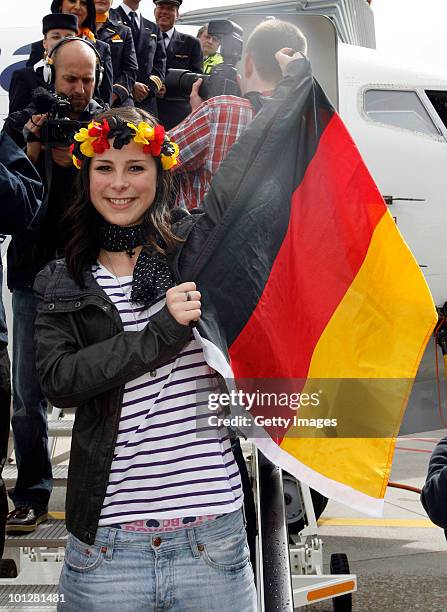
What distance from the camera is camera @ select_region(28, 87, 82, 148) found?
3582mm

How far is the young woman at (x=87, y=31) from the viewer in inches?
196

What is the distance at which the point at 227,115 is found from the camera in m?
3.64

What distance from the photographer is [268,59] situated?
3.48m

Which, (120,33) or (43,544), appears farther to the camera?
(120,33)

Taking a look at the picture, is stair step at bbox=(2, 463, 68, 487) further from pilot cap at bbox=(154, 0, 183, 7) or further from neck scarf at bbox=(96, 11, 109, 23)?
pilot cap at bbox=(154, 0, 183, 7)

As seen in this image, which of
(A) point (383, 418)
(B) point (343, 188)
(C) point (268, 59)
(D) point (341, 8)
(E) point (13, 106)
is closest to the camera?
(A) point (383, 418)

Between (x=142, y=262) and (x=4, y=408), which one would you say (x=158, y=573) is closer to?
(x=142, y=262)

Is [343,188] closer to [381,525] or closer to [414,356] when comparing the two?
[414,356]

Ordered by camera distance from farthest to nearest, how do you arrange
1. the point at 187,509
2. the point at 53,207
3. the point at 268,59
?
the point at 53,207 → the point at 268,59 → the point at 187,509

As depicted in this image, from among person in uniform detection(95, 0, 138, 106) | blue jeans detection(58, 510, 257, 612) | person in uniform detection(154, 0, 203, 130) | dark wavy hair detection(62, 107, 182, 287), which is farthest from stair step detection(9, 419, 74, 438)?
person in uniform detection(154, 0, 203, 130)

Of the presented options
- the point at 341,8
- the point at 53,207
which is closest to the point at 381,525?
the point at 53,207

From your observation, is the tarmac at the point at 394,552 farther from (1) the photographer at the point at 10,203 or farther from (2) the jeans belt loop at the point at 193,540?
(2) the jeans belt loop at the point at 193,540

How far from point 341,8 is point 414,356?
474 inches

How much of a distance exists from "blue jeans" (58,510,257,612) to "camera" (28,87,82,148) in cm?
205
